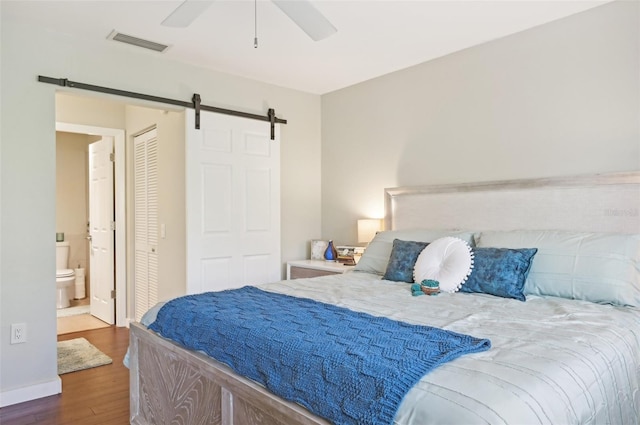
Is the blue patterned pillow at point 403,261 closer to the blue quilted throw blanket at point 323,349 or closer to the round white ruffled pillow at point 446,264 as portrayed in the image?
the round white ruffled pillow at point 446,264

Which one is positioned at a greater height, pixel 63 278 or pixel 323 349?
pixel 323 349

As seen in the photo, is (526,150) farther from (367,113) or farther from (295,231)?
(295,231)

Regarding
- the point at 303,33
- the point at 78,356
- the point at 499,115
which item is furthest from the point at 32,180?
the point at 499,115

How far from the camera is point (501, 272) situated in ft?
7.96

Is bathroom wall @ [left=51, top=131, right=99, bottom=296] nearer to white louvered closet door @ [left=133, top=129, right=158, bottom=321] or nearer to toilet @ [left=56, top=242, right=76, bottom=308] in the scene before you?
toilet @ [left=56, top=242, right=76, bottom=308]

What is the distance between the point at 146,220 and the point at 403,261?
284 cm

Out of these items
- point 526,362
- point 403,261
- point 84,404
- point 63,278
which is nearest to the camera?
point 526,362

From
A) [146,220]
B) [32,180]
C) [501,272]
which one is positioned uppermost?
[32,180]

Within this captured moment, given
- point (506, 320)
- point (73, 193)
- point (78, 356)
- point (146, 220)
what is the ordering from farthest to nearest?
1. point (73, 193)
2. point (146, 220)
3. point (78, 356)
4. point (506, 320)

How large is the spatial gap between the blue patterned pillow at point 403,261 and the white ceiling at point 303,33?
1.52 meters

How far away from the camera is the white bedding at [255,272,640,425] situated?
113 centimetres

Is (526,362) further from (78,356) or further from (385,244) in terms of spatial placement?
(78,356)

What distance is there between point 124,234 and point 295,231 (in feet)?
6.19

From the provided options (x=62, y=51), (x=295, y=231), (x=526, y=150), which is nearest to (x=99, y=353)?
(x=295, y=231)
